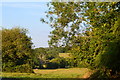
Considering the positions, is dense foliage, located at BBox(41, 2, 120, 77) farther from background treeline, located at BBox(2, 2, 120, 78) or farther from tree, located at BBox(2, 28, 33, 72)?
tree, located at BBox(2, 28, 33, 72)

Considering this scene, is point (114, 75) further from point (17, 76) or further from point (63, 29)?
point (17, 76)

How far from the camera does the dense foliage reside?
4.79 m

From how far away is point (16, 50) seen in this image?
502cm

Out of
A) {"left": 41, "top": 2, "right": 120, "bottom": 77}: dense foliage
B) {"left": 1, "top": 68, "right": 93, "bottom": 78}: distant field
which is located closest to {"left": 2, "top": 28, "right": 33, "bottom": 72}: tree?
{"left": 1, "top": 68, "right": 93, "bottom": 78}: distant field

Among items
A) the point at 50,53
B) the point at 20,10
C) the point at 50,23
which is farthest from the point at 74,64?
the point at 20,10

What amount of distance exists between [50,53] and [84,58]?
90cm

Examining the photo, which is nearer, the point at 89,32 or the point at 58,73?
the point at 89,32

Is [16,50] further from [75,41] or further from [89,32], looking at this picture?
[89,32]

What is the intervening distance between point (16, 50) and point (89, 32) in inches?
74.1

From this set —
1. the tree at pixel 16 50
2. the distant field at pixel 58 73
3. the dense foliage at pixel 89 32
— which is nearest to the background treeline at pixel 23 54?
the tree at pixel 16 50

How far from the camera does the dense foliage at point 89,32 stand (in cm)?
479

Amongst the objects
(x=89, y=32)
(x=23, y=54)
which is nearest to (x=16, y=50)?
(x=23, y=54)

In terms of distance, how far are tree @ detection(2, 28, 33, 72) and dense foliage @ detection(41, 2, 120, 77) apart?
Result: 0.63 metres

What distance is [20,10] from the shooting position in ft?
12.1
